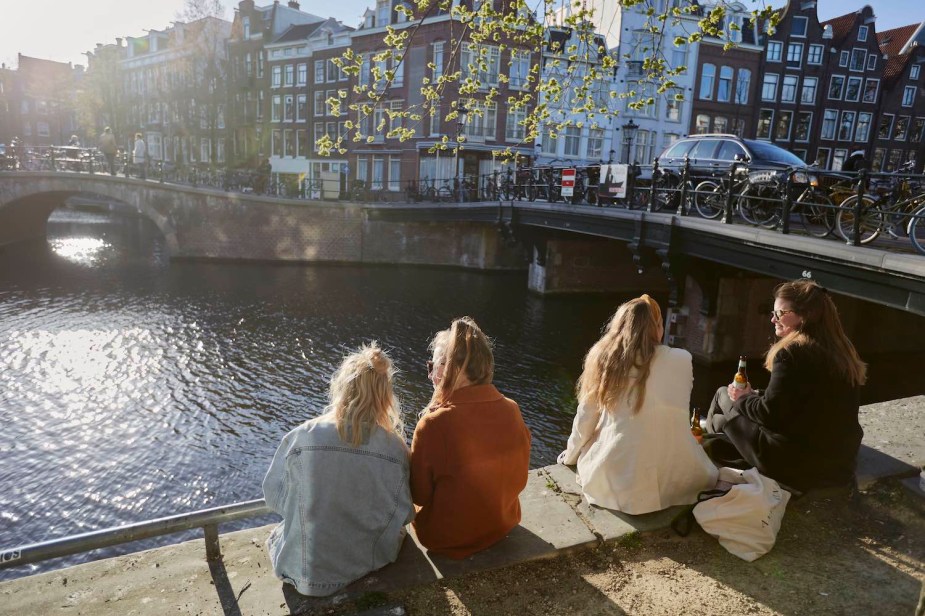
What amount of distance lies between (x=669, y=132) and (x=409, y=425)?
2984 cm

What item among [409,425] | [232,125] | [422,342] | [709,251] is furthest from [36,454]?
[232,125]

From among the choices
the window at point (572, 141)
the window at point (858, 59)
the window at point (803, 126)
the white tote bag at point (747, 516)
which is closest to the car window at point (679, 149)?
the white tote bag at point (747, 516)

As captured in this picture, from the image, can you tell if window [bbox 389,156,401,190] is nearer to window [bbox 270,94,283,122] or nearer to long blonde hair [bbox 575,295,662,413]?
window [bbox 270,94,283,122]

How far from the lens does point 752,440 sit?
3.68 meters

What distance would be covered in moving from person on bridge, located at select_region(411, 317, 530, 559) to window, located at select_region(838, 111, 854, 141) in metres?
41.0

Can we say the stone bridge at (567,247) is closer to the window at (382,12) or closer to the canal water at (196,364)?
the canal water at (196,364)

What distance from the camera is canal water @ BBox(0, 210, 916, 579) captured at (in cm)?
866

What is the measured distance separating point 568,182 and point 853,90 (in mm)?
28434

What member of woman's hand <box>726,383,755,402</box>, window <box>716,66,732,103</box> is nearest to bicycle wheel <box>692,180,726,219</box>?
woman's hand <box>726,383,755,402</box>

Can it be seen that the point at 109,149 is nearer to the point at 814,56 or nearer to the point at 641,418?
the point at 641,418

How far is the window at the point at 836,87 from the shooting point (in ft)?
115

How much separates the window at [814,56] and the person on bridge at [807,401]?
38564 millimetres

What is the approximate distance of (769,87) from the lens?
34969 millimetres

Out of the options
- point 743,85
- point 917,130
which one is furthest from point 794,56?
point 917,130
